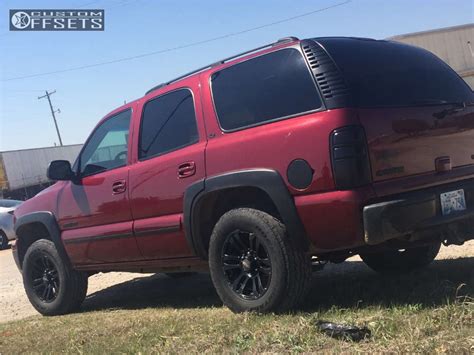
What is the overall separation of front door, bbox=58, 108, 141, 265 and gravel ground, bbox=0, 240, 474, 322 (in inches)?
60.8

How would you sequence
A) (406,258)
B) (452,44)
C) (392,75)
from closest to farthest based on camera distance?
(392,75) < (406,258) < (452,44)

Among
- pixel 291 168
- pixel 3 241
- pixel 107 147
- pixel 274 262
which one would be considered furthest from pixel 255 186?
pixel 3 241

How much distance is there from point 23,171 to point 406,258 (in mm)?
32374

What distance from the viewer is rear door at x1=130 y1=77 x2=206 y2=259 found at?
4.73 metres

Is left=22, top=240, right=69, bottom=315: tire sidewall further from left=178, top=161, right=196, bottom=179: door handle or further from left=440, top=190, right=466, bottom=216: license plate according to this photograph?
left=440, top=190, right=466, bottom=216: license plate

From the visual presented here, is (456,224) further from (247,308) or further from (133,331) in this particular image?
(133,331)

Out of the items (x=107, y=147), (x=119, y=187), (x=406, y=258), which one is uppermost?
(x=107, y=147)

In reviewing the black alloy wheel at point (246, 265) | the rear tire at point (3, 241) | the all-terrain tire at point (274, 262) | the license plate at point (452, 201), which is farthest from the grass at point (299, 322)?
the rear tire at point (3, 241)

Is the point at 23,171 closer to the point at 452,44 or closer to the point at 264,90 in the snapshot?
the point at 452,44

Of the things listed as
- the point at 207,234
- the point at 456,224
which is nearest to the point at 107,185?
the point at 207,234

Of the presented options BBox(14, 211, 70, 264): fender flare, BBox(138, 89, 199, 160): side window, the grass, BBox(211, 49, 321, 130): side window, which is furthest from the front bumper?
BBox(14, 211, 70, 264): fender flare

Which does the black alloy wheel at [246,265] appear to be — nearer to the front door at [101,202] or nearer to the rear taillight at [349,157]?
the rear taillight at [349,157]

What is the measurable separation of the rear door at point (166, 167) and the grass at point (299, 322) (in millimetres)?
683

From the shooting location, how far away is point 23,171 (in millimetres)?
34312
